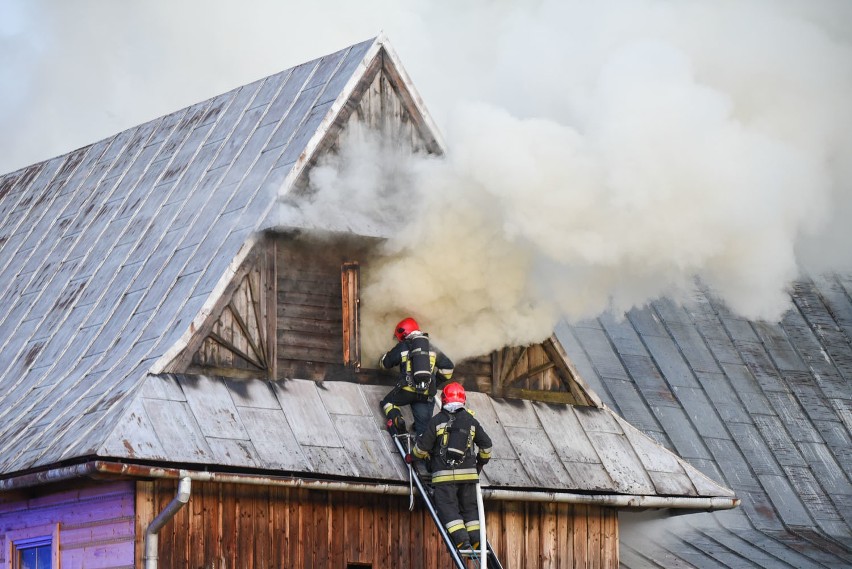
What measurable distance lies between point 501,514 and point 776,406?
774cm

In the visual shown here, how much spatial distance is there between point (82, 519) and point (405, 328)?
3.94 metres

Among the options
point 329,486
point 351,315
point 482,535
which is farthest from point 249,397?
point 482,535

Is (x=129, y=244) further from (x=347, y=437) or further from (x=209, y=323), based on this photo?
(x=347, y=437)

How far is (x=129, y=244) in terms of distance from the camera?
20625mm

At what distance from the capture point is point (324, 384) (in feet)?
61.2

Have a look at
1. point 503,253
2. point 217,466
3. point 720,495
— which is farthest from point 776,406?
point 217,466

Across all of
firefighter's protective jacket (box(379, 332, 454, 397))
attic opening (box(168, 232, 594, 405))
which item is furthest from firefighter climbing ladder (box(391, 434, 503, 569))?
attic opening (box(168, 232, 594, 405))

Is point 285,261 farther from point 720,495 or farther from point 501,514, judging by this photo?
point 720,495

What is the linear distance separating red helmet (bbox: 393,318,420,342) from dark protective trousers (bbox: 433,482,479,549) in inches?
74.9

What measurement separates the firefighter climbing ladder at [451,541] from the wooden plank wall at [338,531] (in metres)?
0.46

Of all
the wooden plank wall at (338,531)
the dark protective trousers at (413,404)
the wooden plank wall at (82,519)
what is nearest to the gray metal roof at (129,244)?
the wooden plank wall at (82,519)

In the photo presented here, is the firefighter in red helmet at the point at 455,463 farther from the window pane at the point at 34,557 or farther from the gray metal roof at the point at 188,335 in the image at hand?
the window pane at the point at 34,557

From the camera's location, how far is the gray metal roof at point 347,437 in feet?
54.9

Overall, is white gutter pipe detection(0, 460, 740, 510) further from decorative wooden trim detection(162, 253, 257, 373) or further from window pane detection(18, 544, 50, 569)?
decorative wooden trim detection(162, 253, 257, 373)
